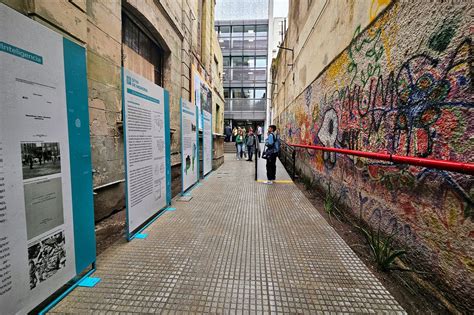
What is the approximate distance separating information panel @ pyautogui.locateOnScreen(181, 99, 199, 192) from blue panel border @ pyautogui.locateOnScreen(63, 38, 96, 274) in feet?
8.83

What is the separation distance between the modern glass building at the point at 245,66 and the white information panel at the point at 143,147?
22.6 m

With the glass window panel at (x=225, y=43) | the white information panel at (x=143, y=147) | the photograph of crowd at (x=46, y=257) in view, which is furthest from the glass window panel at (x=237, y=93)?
the photograph of crowd at (x=46, y=257)

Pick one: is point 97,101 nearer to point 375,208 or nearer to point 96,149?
point 96,149

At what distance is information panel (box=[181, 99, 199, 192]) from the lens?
4820 mm

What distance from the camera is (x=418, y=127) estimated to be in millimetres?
2092

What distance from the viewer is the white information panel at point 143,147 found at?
2.70 meters

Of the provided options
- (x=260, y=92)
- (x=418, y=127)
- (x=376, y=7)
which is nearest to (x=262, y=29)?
(x=260, y=92)

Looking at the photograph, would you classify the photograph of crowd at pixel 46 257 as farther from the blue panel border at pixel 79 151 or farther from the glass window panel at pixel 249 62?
the glass window panel at pixel 249 62

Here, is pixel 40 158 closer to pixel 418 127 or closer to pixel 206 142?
pixel 418 127

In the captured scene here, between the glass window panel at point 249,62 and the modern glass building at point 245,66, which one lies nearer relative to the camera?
the modern glass building at point 245,66

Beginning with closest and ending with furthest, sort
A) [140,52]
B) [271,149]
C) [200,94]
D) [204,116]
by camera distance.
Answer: [140,52], [271,149], [204,116], [200,94]

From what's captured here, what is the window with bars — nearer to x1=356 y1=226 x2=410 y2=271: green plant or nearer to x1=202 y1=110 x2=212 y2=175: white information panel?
x1=202 y1=110 x2=212 y2=175: white information panel

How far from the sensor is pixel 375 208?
2.77m

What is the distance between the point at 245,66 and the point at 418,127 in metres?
25.6
